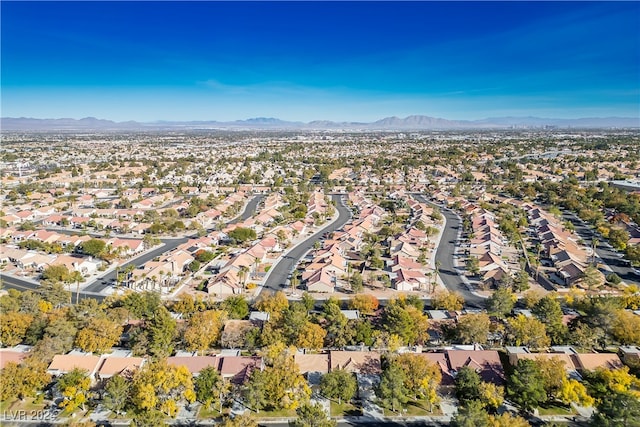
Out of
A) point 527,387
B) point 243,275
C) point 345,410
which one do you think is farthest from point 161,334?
point 527,387

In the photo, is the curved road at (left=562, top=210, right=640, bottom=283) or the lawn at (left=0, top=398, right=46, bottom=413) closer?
the lawn at (left=0, top=398, right=46, bottom=413)

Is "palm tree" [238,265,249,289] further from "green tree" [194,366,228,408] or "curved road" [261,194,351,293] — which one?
"green tree" [194,366,228,408]

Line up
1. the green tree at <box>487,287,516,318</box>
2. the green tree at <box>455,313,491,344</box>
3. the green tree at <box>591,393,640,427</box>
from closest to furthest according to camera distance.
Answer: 1. the green tree at <box>591,393,640,427</box>
2. the green tree at <box>455,313,491,344</box>
3. the green tree at <box>487,287,516,318</box>

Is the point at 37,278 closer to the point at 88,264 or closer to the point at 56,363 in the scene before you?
the point at 88,264

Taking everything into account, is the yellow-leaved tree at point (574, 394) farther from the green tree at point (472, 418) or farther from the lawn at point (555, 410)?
the green tree at point (472, 418)

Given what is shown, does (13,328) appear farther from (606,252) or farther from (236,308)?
(606,252)

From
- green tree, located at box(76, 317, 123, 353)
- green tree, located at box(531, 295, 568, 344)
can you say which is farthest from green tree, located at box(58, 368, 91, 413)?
green tree, located at box(531, 295, 568, 344)
